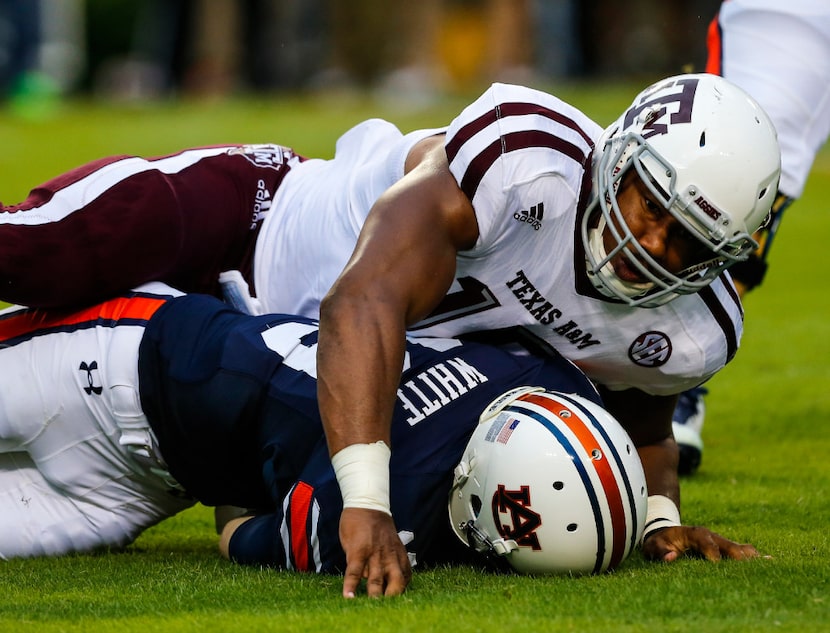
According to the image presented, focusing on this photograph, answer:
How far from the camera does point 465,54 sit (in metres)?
25.3

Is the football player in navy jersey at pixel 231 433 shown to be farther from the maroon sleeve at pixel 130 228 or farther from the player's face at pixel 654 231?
the player's face at pixel 654 231

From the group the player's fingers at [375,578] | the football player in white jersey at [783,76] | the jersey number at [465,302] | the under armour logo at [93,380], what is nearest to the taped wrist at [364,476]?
the player's fingers at [375,578]

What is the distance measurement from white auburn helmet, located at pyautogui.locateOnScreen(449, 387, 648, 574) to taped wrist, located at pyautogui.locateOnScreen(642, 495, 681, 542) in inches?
10.6

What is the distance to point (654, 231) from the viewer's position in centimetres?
367

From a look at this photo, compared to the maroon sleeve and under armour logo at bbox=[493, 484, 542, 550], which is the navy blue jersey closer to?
under armour logo at bbox=[493, 484, 542, 550]

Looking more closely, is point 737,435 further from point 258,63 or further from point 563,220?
point 258,63

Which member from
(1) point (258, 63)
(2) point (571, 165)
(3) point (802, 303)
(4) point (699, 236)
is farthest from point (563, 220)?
(1) point (258, 63)

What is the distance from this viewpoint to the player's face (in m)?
3.65

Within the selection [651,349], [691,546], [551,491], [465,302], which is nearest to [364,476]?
[551,491]

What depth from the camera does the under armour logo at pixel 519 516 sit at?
135 inches

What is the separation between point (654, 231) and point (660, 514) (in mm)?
773

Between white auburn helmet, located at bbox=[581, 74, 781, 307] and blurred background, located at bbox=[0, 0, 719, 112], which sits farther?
blurred background, located at bbox=[0, 0, 719, 112]

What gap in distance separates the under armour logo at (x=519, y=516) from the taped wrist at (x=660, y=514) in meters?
0.46

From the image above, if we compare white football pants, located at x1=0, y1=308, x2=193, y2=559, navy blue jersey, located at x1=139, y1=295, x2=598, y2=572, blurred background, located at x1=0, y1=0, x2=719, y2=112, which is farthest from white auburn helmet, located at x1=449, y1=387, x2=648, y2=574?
blurred background, located at x1=0, y1=0, x2=719, y2=112
